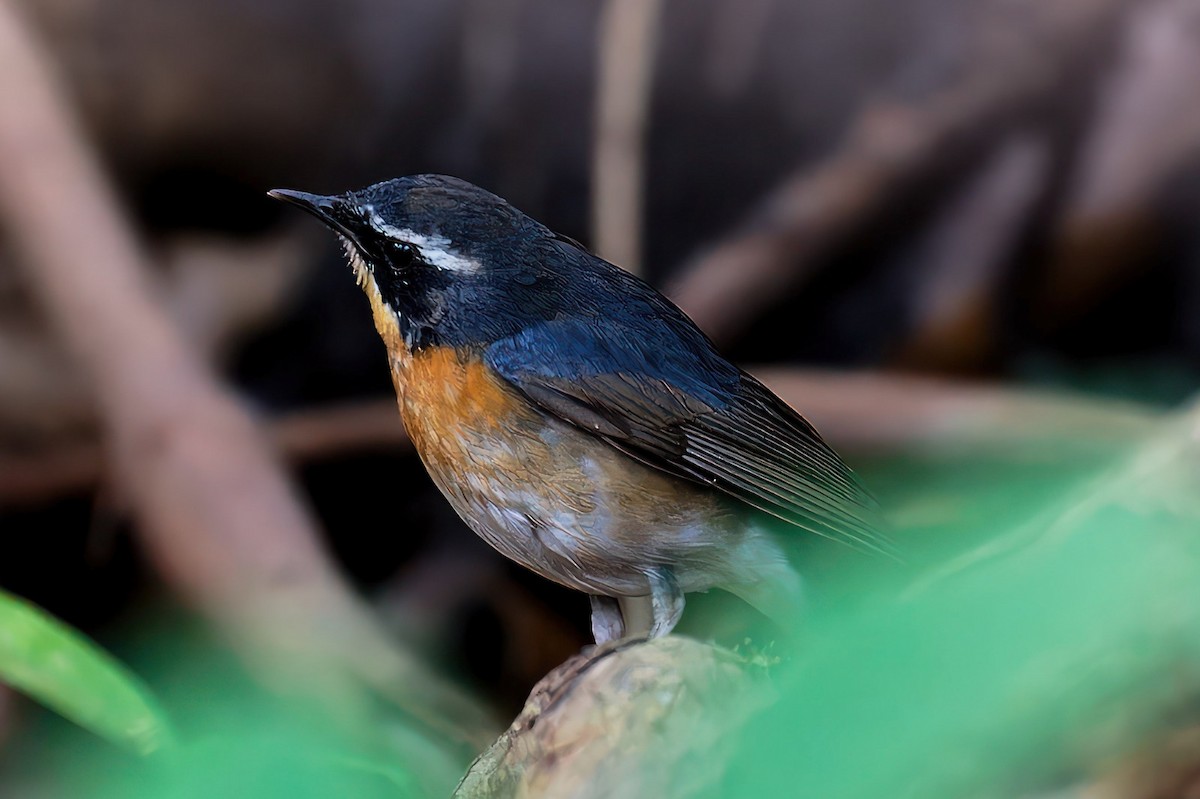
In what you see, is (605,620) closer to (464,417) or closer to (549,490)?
(549,490)

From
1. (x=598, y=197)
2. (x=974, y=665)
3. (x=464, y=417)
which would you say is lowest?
(x=974, y=665)

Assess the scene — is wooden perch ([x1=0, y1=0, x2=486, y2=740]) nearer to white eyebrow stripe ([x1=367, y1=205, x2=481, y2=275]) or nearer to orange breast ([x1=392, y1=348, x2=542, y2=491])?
orange breast ([x1=392, y1=348, x2=542, y2=491])

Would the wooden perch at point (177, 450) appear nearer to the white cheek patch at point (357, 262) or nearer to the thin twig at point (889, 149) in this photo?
the white cheek patch at point (357, 262)

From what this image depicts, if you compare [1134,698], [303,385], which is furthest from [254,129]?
[1134,698]

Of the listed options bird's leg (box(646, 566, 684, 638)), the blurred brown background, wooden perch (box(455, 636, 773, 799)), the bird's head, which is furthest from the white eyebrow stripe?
the blurred brown background

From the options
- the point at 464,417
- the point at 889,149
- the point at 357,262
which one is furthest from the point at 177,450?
the point at 889,149

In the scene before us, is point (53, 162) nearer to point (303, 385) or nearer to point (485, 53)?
point (303, 385)
